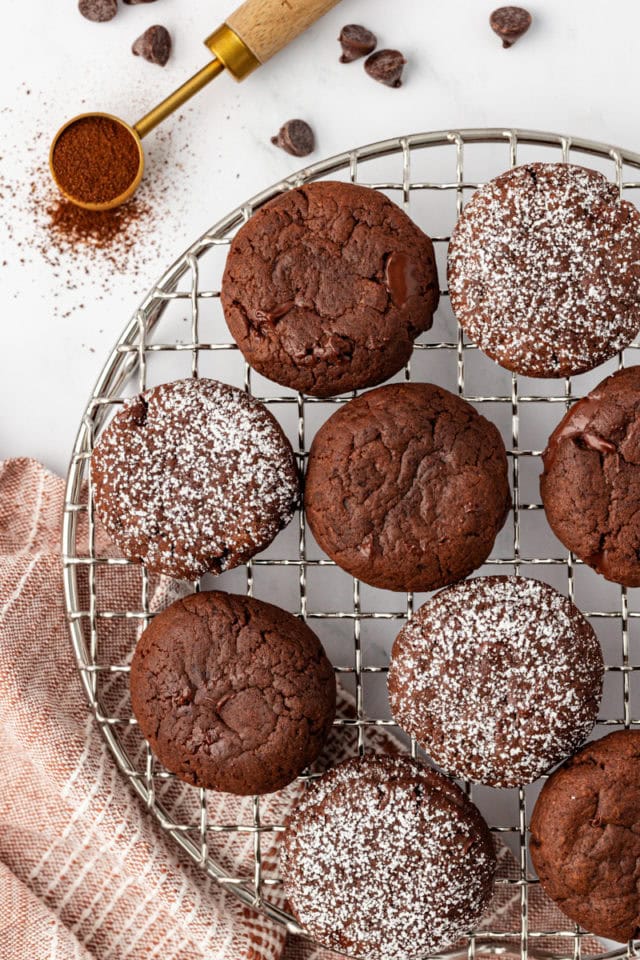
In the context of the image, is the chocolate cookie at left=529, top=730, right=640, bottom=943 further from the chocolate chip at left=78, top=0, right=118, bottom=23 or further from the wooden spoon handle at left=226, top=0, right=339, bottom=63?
the chocolate chip at left=78, top=0, right=118, bottom=23

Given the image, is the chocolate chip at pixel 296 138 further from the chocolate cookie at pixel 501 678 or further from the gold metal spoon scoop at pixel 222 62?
the chocolate cookie at pixel 501 678

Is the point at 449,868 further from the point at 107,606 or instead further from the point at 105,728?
the point at 107,606

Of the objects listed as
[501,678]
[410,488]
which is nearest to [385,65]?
[410,488]

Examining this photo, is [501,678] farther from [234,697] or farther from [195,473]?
[195,473]

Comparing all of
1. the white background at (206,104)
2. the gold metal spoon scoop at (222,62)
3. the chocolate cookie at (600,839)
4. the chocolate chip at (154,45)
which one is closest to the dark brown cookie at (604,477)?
the chocolate cookie at (600,839)

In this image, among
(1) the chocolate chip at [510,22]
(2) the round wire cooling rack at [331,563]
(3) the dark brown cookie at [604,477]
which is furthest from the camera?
(1) the chocolate chip at [510,22]

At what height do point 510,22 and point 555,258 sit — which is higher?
point 510,22

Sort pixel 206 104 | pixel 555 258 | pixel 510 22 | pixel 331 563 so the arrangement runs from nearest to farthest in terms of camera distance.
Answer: pixel 555 258
pixel 331 563
pixel 510 22
pixel 206 104
